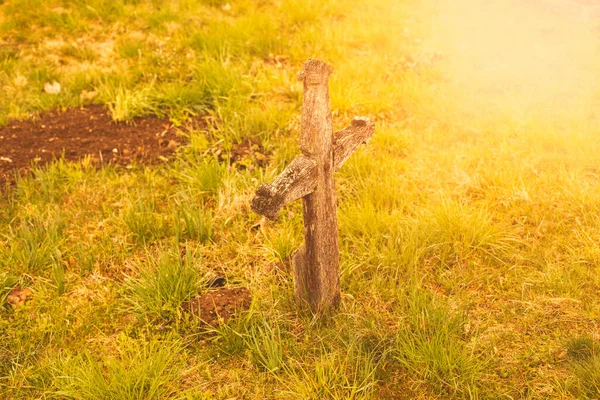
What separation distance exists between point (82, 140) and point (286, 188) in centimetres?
304

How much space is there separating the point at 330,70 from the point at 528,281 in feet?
6.03

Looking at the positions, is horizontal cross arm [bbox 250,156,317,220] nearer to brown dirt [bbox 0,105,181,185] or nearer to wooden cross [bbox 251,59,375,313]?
wooden cross [bbox 251,59,375,313]

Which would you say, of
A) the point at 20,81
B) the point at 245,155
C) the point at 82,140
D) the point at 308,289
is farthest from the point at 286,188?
the point at 20,81

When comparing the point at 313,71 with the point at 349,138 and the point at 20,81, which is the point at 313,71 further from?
the point at 20,81

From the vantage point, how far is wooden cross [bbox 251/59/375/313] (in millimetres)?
2463

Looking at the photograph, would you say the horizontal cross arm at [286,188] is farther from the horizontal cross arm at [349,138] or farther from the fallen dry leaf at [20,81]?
the fallen dry leaf at [20,81]

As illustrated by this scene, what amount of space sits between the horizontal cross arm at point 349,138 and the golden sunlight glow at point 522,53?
264cm

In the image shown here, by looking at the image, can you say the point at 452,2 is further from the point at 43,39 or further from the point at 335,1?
the point at 43,39

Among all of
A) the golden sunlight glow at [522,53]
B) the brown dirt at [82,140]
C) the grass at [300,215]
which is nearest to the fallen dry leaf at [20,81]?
the grass at [300,215]

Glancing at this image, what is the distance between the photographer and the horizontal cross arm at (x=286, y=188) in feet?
7.79

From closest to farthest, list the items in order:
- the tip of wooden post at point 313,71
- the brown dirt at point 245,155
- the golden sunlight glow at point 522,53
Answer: the tip of wooden post at point 313,71 < the brown dirt at point 245,155 < the golden sunlight glow at point 522,53

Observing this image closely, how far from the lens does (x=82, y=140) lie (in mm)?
4773

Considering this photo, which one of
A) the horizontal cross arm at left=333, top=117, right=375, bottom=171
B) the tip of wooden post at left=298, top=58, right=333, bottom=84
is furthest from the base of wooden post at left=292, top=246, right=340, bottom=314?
the tip of wooden post at left=298, top=58, right=333, bottom=84

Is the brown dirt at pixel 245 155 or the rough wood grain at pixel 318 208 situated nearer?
the rough wood grain at pixel 318 208
